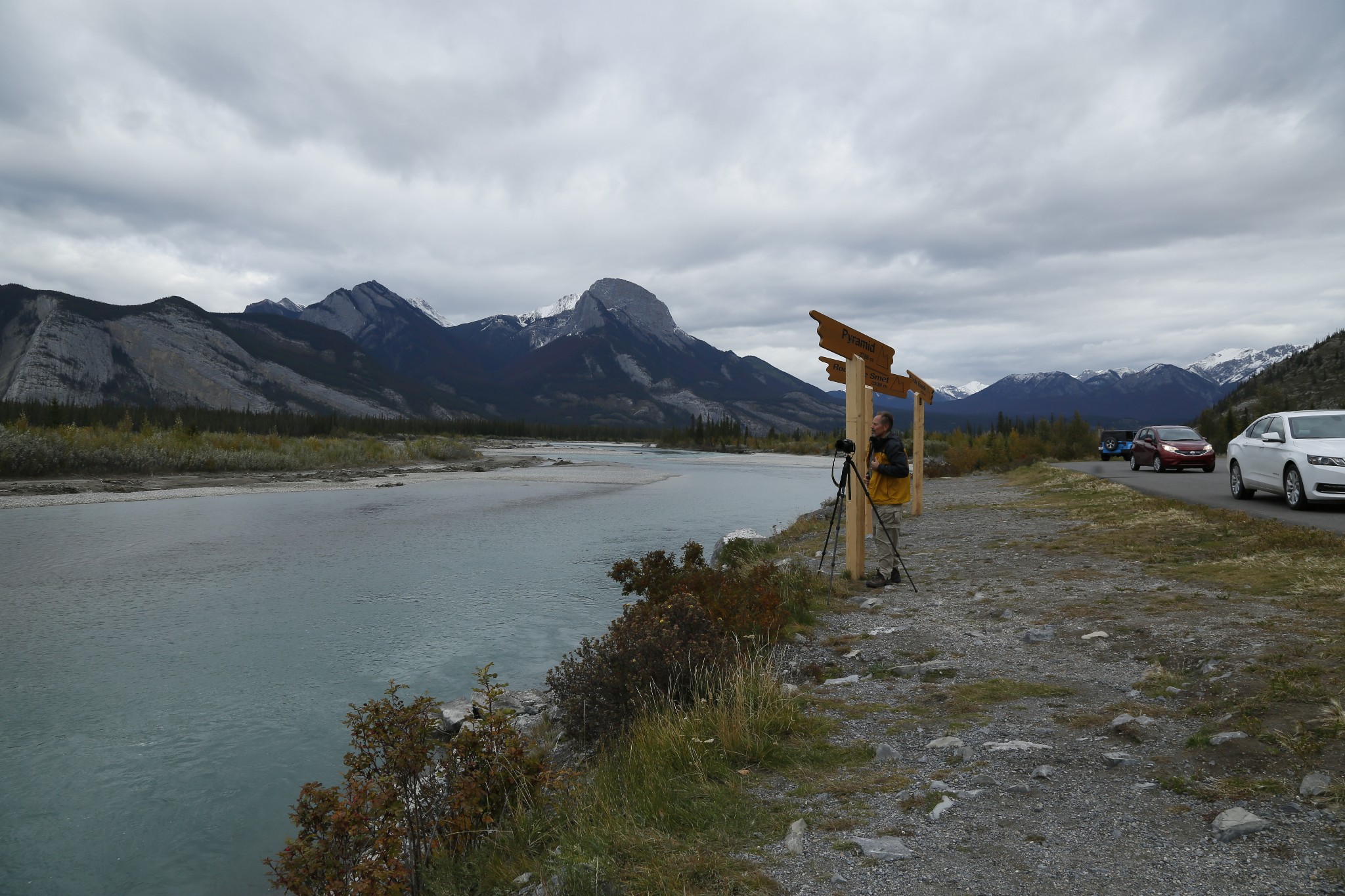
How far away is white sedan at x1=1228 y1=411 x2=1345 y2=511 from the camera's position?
44.6 feet

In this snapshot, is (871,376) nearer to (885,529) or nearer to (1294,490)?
(885,529)

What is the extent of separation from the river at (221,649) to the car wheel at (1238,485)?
12.8m

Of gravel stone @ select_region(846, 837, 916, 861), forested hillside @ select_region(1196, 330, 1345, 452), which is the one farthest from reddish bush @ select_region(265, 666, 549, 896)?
forested hillside @ select_region(1196, 330, 1345, 452)

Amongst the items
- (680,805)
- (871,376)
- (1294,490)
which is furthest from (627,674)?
(1294,490)

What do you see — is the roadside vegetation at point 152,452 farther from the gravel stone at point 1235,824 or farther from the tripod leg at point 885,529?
the gravel stone at point 1235,824

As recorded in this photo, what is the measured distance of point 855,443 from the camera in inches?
400

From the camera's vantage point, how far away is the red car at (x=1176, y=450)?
90.7 ft

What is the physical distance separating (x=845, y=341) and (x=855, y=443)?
4.84 feet

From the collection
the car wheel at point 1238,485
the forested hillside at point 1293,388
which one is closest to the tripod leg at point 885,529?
the car wheel at point 1238,485

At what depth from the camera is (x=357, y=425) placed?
11550 cm

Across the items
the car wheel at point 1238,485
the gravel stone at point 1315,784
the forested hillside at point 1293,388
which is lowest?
the gravel stone at point 1315,784

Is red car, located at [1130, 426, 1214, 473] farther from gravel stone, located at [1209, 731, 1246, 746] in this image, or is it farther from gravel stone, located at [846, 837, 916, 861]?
gravel stone, located at [846, 837, 916, 861]

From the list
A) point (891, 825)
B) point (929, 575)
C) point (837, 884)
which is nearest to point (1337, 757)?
point (891, 825)

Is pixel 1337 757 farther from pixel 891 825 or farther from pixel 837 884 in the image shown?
pixel 837 884
